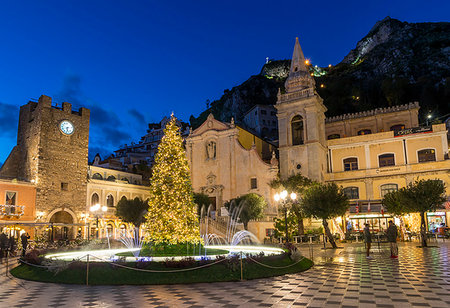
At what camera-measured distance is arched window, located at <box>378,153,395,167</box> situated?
37.9m

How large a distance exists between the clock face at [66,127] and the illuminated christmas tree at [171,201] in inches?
1010

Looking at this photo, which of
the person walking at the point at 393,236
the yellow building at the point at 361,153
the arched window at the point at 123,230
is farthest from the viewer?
the arched window at the point at 123,230

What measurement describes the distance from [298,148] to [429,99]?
33.1m

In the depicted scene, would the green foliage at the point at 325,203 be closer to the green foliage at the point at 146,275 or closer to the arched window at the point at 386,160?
the green foliage at the point at 146,275

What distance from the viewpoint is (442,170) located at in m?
35.0

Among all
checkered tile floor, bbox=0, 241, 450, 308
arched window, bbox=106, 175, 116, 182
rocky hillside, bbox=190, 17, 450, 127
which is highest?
rocky hillside, bbox=190, 17, 450, 127

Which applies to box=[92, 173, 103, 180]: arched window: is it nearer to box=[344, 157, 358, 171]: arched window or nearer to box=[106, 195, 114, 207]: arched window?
box=[106, 195, 114, 207]: arched window

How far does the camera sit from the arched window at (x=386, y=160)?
124ft

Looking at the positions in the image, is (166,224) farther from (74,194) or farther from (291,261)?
(74,194)

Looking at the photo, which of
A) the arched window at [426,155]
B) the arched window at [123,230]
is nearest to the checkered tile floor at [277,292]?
the arched window at [426,155]

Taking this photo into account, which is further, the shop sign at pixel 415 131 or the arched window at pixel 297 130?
the arched window at pixel 297 130

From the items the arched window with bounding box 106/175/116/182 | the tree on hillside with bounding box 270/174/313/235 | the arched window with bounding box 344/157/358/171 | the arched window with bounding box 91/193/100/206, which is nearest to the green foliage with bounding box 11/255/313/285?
the tree on hillside with bounding box 270/174/313/235

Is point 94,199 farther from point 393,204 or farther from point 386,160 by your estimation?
point 386,160

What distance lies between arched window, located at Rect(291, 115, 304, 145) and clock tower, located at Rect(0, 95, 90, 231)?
75.2ft
